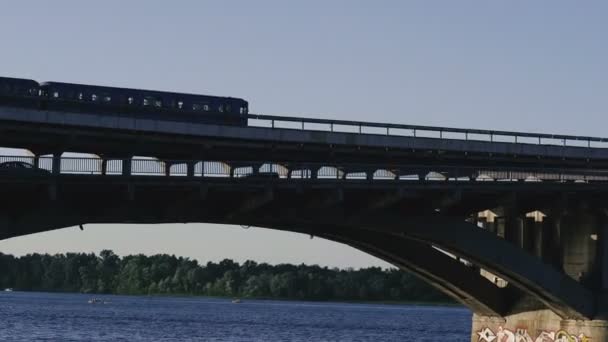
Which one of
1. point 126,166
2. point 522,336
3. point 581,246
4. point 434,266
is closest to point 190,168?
point 126,166

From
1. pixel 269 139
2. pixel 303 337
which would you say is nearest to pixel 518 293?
pixel 269 139

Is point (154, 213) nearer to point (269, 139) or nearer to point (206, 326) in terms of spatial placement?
point (269, 139)

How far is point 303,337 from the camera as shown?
14362 cm

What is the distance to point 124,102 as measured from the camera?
255ft

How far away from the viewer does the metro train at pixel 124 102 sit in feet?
243

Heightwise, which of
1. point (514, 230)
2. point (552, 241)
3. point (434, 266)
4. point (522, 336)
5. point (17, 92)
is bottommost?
point (522, 336)

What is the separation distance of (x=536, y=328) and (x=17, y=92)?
3441 centimetres

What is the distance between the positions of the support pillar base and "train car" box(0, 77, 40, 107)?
105 ft

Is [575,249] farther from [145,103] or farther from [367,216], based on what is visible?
[145,103]

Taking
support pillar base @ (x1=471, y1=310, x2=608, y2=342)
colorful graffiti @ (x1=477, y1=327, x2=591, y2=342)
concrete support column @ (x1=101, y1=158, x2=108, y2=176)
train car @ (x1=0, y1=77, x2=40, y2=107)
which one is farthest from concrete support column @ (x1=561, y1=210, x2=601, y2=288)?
train car @ (x1=0, y1=77, x2=40, y2=107)

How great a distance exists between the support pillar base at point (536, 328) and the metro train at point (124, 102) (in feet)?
67.2

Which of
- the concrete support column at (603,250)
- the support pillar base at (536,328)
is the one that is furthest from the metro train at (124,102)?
the concrete support column at (603,250)

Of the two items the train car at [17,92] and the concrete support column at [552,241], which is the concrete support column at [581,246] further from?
the train car at [17,92]

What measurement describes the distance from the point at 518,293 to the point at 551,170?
394 inches
